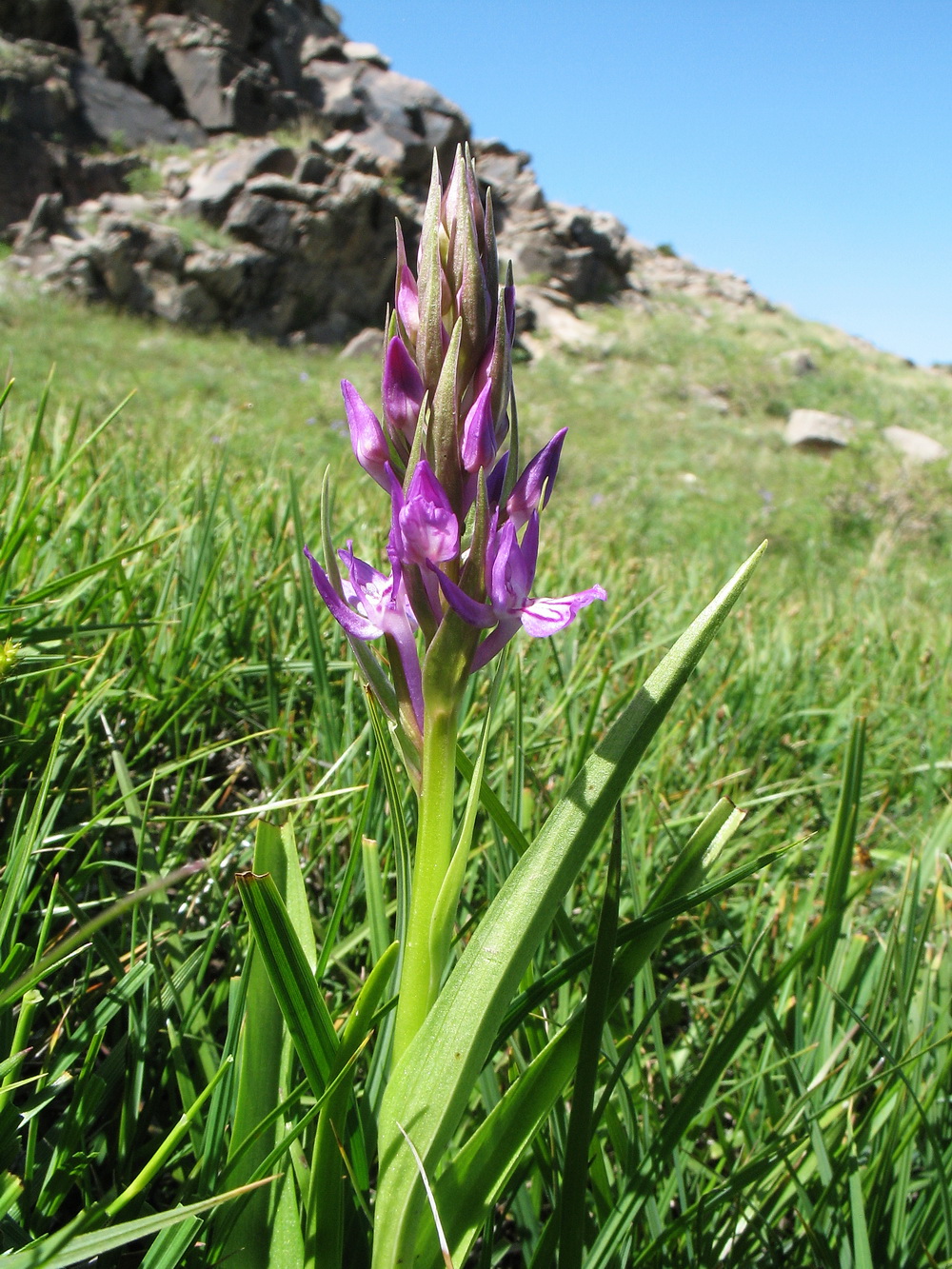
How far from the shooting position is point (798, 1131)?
0.87 metres

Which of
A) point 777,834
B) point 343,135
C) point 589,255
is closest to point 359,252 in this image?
point 343,135

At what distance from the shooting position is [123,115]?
22.5 metres

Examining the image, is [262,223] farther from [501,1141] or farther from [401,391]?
[501,1141]

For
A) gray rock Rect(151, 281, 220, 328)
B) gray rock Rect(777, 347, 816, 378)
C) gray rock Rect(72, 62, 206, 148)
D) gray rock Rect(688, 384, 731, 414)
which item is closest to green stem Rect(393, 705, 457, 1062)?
gray rock Rect(151, 281, 220, 328)

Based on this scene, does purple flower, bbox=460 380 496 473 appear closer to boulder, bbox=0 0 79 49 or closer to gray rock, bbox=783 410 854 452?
gray rock, bbox=783 410 854 452

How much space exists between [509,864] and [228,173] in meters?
23.6

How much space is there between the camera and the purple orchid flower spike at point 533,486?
0.69m

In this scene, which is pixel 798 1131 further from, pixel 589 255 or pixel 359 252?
pixel 589 255

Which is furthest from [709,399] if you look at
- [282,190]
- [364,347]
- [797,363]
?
[282,190]

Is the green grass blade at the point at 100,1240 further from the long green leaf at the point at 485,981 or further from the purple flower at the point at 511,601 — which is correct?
the purple flower at the point at 511,601

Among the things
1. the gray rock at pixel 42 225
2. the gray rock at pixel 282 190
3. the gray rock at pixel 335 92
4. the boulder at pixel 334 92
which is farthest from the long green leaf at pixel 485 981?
the gray rock at pixel 335 92

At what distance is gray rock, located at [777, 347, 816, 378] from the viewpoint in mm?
24531

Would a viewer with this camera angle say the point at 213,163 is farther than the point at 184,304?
Yes

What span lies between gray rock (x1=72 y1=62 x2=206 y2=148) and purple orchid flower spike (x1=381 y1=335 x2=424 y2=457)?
86.5ft
